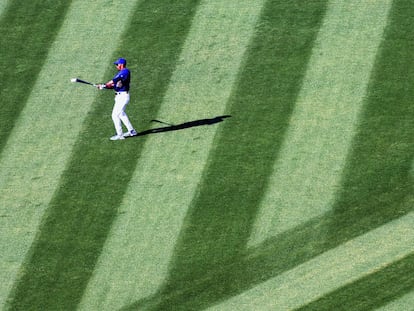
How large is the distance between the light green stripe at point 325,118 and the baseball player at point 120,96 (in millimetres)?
4221

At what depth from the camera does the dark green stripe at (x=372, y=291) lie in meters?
24.3

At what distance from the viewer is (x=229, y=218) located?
1070 inches

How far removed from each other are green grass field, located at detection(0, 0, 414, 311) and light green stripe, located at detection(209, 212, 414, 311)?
0.04m

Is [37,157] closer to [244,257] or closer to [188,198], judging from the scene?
[188,198]

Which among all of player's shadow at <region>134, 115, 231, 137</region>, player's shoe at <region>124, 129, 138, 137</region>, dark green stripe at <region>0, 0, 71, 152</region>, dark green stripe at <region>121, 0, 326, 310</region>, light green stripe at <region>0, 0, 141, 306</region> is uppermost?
dark green stripe at <region>0, 0, 71, 152</region>

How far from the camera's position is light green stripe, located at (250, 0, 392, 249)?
27.3 metres

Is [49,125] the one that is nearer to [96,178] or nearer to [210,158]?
[96,178]

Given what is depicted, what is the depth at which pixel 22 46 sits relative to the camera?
33.9 m

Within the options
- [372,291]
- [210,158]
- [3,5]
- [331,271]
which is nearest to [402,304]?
[372,291]

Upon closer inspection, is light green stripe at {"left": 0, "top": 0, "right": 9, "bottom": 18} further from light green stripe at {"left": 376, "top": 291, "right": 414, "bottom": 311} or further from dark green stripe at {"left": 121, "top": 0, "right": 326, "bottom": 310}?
light green stripe at {"left": 376, "top": 291, "right": 414, "bottom": 311}

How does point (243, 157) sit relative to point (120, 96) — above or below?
below

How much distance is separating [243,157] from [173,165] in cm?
178

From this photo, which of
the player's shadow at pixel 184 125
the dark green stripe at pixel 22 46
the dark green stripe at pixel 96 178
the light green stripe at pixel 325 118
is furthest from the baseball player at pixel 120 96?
the light green stripe at pixel 325 118

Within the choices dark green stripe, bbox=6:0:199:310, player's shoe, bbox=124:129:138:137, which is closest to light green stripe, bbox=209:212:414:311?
dark green stripe, bbox=6:0:199:310
